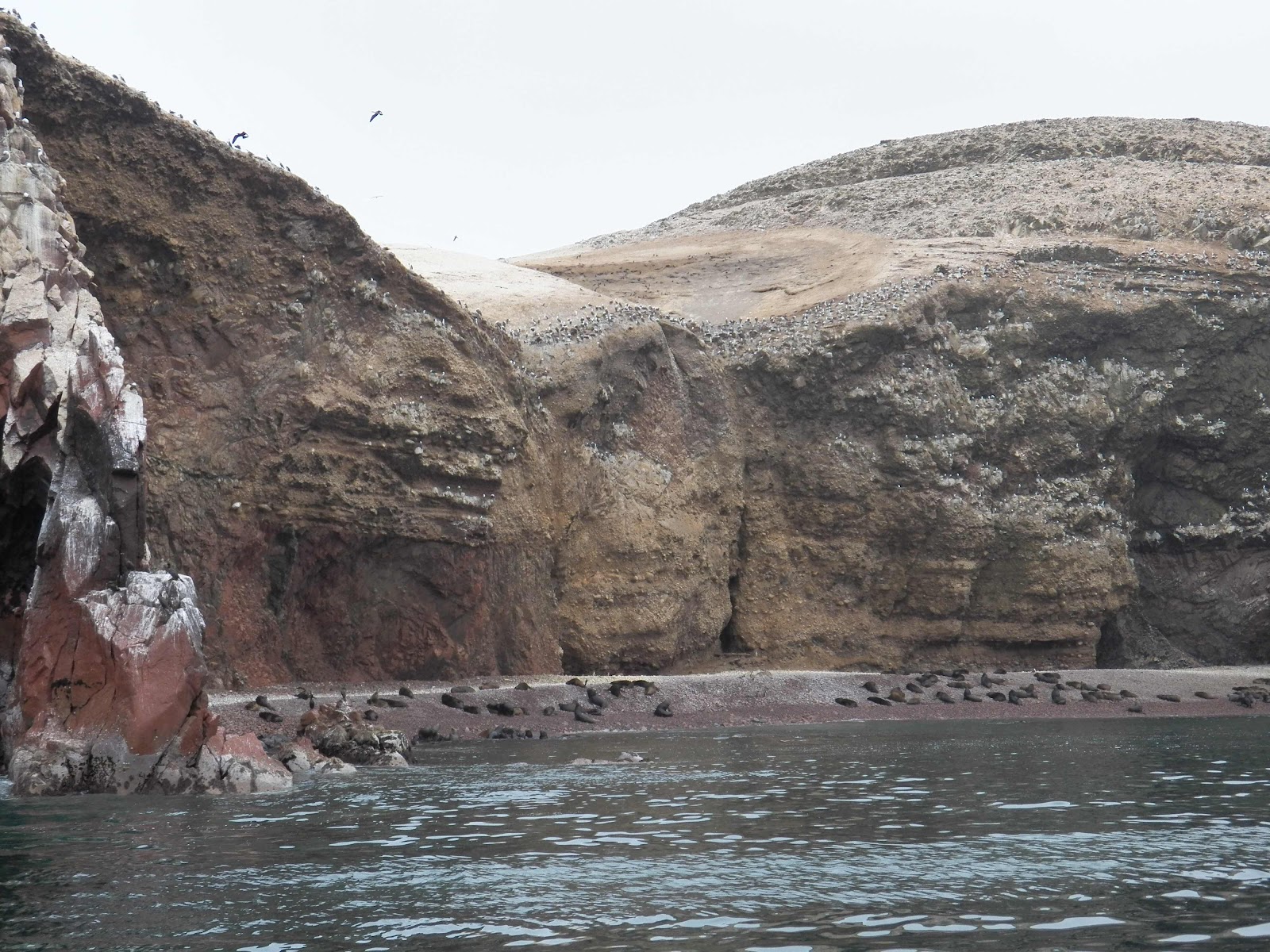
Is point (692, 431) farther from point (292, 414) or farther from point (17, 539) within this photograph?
point (17, 539)

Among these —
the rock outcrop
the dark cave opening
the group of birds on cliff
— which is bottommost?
the group of birds on cliff

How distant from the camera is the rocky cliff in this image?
30.6 m

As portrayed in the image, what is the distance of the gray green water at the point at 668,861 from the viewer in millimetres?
9797

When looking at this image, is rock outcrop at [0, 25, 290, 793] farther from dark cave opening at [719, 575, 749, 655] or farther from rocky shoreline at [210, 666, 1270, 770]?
dark cave opening at [719, 575, 749, 655]

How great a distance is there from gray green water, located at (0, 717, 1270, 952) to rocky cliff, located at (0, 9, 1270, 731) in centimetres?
911

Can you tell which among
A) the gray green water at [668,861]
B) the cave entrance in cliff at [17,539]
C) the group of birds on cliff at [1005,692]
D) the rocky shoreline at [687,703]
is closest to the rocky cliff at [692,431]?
the cave entrance in cliff at [17,539]

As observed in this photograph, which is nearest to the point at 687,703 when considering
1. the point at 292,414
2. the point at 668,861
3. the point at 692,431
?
the point at 292,414

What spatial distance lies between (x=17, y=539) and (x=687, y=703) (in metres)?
14.4

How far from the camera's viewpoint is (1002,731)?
26453 mm

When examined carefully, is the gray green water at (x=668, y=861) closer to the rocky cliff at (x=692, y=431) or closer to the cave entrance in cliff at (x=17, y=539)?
the cave entrance in cliff at (x=17, y=539)

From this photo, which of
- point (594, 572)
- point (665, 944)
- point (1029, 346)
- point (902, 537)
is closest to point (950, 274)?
point (1029, 346)

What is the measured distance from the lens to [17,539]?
20.9 m

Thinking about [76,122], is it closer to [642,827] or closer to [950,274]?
[642,827]

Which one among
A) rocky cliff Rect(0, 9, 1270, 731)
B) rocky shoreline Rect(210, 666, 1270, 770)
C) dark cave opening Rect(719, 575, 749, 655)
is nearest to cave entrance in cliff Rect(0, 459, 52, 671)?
rocky cliff Rect(0, 9, 1270, 731)
